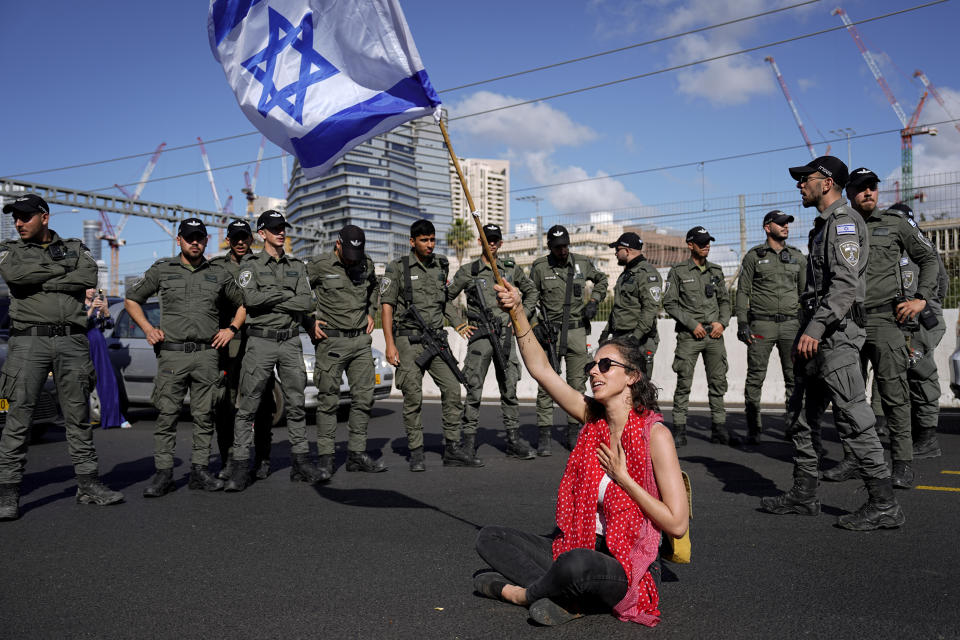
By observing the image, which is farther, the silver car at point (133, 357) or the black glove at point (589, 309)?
the silver car at point (133, 357)

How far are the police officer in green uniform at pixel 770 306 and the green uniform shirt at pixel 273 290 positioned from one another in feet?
15.0

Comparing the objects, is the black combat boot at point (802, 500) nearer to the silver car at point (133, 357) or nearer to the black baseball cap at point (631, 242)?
the black baseball cap at point (631, 242)

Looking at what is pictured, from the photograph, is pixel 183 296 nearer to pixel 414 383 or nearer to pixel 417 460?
pixel 414 383

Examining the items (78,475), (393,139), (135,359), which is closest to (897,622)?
(78,475)

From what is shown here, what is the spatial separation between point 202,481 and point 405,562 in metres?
2.79

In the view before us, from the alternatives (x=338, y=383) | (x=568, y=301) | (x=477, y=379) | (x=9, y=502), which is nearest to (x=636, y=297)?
(x=568, y=301)

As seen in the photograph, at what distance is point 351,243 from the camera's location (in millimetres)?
6770

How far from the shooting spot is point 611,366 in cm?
337

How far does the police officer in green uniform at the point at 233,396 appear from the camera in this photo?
670 cm

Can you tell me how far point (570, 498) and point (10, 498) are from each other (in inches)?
167

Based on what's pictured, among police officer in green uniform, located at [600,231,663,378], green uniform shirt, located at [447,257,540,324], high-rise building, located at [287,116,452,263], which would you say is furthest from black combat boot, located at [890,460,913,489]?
high-rise building, located at [287,116,452,263]

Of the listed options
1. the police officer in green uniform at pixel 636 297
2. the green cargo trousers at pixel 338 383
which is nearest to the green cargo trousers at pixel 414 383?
the green cargo trousers at pixel 338 383

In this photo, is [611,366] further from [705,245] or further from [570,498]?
[705,245]

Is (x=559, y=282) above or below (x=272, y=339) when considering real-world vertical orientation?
above
